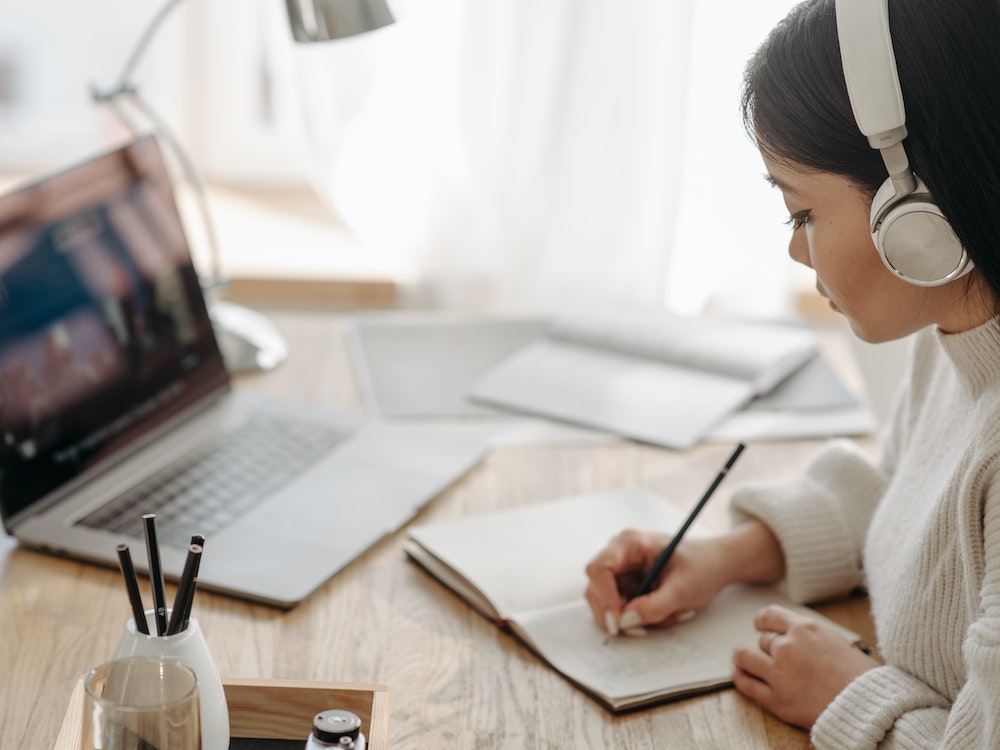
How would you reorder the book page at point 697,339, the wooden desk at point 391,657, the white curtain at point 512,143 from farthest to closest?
the white curtain at point 512,143
the book page at point 697,339
the wooden desk at point 391,657

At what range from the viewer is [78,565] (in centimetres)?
108

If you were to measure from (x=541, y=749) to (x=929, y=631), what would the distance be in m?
0.29

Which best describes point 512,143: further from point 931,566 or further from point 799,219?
point 931,566

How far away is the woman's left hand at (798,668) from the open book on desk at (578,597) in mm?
29

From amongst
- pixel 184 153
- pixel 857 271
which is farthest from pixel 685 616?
pixel 184 153

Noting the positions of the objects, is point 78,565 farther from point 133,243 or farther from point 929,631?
point 929,631

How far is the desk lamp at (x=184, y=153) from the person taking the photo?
1.29 meters

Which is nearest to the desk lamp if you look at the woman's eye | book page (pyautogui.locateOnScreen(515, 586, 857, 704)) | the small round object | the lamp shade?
the lamp shade

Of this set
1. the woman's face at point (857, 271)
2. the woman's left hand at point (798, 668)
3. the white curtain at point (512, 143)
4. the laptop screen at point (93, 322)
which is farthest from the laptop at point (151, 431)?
the white curtain at point (512, 143)

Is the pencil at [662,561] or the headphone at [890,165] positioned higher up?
the headphone at [890,165]

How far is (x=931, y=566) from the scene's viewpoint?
90 centimetres

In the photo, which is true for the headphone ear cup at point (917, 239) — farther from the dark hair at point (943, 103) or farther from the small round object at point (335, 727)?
the small round object at point (335, 727)

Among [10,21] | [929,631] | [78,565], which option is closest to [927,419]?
[929,631]

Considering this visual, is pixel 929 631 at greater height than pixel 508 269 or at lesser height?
greater
